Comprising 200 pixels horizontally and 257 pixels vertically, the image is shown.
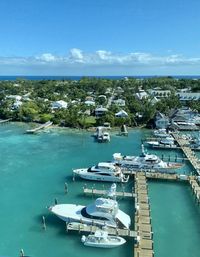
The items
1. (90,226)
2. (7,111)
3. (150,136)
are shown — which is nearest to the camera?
(90,226)

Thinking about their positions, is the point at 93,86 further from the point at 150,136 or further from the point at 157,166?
the point at 157,166

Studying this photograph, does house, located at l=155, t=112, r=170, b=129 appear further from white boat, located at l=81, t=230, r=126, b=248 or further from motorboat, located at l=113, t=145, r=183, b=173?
white boat, located at l=81, t=230, r=126, b=248

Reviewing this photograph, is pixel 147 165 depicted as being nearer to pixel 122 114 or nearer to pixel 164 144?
pixel 164 144

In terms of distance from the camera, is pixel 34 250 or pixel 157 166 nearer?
pixel 34 250

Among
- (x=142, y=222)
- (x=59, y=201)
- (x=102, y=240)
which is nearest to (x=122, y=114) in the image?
(x=59, y=201)

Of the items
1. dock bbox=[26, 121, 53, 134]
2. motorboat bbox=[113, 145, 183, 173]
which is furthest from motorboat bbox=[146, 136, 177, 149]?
dock bbox=[26, 121, 53, 134]

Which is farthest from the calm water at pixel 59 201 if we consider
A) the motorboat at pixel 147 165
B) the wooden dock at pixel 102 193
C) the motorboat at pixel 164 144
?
the motorboat at pixel 147 165

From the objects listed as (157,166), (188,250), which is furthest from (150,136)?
(188,250)
